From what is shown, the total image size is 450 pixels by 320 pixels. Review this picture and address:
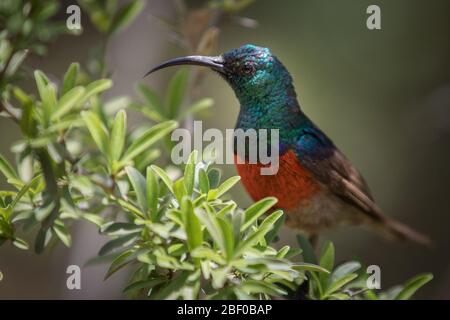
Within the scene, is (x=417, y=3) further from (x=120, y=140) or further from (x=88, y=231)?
(x=120, y=140)

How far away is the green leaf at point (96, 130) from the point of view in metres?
2.52

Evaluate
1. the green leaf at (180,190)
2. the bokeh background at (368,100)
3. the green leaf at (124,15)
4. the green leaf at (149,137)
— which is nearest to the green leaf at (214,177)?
the green leaf at (180,190)

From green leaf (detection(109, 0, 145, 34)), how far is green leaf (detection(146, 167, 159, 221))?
4.54 ft

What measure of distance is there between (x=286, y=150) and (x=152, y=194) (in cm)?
126

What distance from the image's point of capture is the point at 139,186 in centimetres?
239

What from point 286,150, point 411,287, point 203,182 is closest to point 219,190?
point 203,182

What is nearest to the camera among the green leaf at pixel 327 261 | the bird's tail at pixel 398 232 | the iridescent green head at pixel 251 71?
the green leaf at pixel 327 261

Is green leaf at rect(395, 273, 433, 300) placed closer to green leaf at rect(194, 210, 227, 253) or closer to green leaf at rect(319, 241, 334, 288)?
green leaf at rect(319, 241, 334, 288)

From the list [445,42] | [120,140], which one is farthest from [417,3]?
[120,140]

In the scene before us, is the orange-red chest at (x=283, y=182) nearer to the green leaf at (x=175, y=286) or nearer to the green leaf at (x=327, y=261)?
the green leaf at (x=327, y=261)

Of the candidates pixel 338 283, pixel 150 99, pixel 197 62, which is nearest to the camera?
pixel 338 283

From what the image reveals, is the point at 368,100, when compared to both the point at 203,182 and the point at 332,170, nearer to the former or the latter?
the point at 332,170

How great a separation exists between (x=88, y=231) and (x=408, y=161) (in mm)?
3360

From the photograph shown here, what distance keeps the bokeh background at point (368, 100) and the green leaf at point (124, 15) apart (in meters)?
1.78
